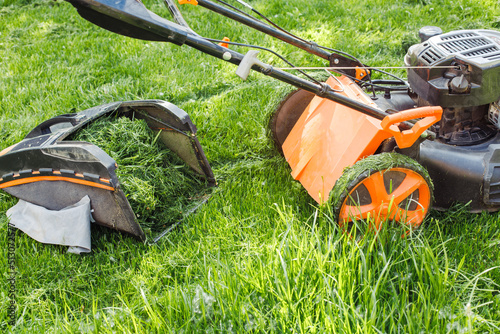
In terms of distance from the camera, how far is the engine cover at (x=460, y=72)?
6.49 ft

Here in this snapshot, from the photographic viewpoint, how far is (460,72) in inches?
79.0

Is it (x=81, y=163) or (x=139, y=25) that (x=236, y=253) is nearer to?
(x=81, y=163)

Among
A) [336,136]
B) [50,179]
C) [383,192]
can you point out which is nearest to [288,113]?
[336,136]

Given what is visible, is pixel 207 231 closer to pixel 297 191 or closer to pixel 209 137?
pixel 297 191

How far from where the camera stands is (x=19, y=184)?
2.16 meters

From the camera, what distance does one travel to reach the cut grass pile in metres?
2.19

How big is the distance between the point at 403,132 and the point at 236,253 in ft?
2.85

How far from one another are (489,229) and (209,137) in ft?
5.65

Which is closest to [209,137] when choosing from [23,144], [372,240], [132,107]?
[132,107]

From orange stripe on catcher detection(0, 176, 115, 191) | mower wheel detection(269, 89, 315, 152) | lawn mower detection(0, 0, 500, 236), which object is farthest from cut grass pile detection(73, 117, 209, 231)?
mower wheel detection(269, 89, 315, 152)

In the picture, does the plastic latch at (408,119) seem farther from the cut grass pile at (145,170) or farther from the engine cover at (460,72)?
the cut grass pile at (145,170)

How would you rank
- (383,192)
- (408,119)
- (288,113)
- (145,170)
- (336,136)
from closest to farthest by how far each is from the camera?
(408,119) < (383,192) < (336,136) < (145,170) < (288,113)

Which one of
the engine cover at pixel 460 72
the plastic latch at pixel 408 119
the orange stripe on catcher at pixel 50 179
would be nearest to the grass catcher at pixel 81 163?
the orange stripe on catcher at pixel 50 179

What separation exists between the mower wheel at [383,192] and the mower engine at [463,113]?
0.20 metres
